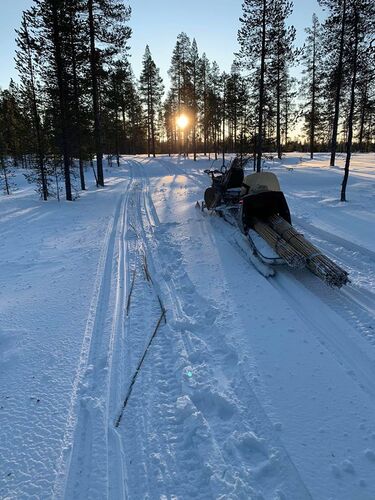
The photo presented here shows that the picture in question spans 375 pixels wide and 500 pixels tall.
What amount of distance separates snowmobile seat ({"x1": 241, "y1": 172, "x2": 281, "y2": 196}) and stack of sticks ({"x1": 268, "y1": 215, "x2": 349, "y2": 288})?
66.4 inches

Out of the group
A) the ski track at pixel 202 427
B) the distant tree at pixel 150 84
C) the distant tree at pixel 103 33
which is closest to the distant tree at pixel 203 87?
the distant tree at pixel 150 84

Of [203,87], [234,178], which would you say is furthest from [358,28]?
[203,87]

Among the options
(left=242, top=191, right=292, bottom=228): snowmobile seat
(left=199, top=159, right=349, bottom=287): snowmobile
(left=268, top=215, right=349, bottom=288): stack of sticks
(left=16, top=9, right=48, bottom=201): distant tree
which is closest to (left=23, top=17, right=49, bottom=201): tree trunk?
(left=16, top=9, right=48, bottom=201): distant tree

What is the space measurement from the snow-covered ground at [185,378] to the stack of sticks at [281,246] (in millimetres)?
381

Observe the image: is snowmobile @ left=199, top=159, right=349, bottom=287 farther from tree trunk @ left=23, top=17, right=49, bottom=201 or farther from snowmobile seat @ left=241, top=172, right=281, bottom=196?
tree trunk @ left=23, top=17, right=49, bottom=201

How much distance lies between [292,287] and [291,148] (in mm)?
62698

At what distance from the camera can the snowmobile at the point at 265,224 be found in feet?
18.6

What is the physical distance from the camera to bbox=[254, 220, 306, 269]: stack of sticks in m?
5.86

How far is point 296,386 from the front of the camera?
3.52 meters

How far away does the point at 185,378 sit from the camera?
3.62 meters

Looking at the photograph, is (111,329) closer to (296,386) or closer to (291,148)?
(296,386)

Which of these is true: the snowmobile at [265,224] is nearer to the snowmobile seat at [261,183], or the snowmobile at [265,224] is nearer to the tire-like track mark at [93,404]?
the snowmobile seat at [261,183]

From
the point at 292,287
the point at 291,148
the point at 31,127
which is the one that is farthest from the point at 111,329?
the point at 291,148

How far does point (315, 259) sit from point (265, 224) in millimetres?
2173
